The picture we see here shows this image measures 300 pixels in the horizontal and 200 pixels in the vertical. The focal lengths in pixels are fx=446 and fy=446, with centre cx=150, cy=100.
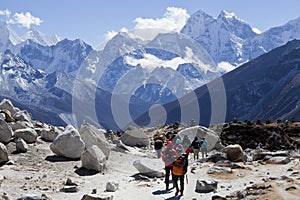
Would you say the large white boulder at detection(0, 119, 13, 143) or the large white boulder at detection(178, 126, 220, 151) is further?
the large white boulder at detection(178, 126, 220, 151)

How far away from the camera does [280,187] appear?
2008cm

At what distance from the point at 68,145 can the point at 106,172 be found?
375cm

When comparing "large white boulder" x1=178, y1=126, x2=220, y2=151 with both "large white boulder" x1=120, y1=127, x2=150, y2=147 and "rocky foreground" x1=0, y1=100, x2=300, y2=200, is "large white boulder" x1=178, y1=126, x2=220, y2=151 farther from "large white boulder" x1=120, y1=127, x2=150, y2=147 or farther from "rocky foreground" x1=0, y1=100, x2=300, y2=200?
"large white boulder" x1=120, y1=127, x2=150, y2=147

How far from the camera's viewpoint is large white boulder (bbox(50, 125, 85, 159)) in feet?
Answer: 100

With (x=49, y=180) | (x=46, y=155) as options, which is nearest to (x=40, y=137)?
(x=46, y=155)

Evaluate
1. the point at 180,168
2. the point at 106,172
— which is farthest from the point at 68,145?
the point at 180,168

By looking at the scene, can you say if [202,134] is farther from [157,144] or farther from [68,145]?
[68,145]

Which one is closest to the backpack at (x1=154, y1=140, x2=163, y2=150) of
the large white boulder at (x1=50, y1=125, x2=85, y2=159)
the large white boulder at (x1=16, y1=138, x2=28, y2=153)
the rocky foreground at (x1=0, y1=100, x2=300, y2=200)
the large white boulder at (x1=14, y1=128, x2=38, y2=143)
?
the rocky foreground at (x1=0, y1=100, x2=300, y2=200)

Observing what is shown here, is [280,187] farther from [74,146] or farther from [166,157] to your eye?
[74,146]

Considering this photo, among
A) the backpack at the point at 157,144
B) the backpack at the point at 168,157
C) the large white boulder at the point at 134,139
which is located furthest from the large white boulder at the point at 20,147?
the large white boulder at the point at 134,139

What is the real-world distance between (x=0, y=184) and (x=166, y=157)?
27.6ft

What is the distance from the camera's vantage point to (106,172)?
28.6m

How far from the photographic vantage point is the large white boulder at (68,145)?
30.5 meters

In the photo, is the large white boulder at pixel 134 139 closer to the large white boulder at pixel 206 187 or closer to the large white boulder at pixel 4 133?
the large white boulder at pixel 4 133
